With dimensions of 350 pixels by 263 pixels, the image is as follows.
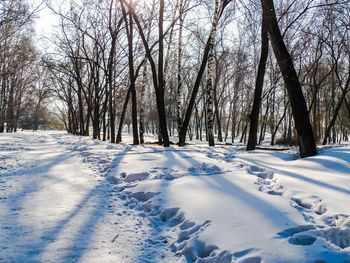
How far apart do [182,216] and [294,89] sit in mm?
4737

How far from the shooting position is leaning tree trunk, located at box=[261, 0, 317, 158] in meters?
5.61

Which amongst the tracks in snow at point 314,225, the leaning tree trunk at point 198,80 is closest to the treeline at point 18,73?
the leaning tree trunk at point 198,80

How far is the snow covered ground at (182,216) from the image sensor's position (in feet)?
6.12

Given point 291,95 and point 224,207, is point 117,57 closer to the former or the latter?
point 291,95

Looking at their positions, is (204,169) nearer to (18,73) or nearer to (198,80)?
(198,80)

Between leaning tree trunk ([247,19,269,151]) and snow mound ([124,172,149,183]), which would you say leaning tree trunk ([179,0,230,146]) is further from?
snow mound ([124,172,149,183])

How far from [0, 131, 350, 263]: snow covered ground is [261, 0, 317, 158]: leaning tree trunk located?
1.07 meters

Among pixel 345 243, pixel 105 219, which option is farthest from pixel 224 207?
pixel 105 219

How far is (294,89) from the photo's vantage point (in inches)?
223

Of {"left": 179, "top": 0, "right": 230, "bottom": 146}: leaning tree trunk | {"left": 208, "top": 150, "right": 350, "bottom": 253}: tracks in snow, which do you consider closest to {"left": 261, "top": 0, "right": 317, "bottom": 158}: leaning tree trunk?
{"left": 208, "top": 150, "right": 350, "bottom": 253}: tracks in snow

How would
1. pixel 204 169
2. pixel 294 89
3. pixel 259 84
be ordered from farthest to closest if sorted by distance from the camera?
pixel 259 84
pixel 294 89
pixel 204 169

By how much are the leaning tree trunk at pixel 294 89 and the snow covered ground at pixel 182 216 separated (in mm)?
1074

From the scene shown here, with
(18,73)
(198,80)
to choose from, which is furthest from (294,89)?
(18,73)

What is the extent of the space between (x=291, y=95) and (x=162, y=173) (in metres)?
3.91
